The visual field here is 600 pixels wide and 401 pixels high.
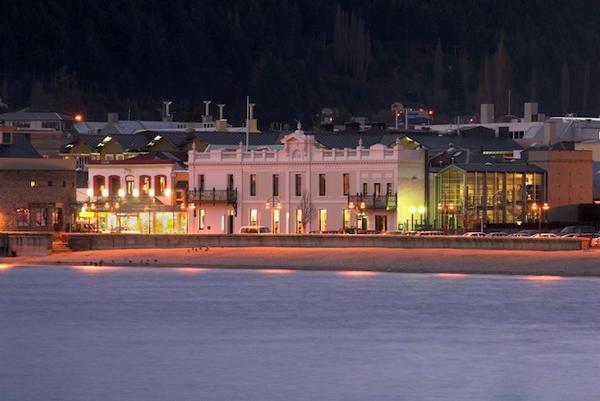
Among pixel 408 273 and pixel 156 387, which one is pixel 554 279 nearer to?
pixel 408 273

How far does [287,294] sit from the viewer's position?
323 ft

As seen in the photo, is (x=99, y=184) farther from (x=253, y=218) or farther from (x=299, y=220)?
(x=299, y=220)

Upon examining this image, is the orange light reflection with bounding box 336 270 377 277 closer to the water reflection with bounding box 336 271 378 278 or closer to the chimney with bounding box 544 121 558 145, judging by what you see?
the water reflection with bounding box 336 271 378 278

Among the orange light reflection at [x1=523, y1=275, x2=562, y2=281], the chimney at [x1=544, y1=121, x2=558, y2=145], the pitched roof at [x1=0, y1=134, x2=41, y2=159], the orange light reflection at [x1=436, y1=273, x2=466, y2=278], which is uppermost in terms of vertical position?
the chimney at [x1=544, y1=121, x2=558, y2=145]

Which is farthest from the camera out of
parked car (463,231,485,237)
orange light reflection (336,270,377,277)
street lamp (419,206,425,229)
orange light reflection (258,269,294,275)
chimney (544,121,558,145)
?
chimney (544,121,558,145)

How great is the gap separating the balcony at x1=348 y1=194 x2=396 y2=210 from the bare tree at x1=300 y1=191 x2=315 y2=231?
11.7 ft

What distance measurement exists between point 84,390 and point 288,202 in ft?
231

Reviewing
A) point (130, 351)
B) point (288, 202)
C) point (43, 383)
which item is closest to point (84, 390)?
→ point (43, 383)

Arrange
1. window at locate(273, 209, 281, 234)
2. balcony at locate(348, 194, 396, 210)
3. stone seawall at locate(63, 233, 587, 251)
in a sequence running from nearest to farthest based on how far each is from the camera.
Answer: stone seawall at locate(63, 233, 587, 251) < balcony at locate(348, 194, 396, 210) < window at locate(273, 209, 281, 234)

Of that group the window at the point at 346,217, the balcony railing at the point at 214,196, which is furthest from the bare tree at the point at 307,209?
the balcony railing at the point at 214,196

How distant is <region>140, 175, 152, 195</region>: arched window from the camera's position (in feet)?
456

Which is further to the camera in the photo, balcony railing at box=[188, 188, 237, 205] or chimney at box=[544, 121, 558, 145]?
chimney at box=[544, 121, 558, 145]

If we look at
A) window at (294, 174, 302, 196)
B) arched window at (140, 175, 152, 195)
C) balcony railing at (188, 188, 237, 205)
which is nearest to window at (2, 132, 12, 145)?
arched window at (140, 175, 152, 195)

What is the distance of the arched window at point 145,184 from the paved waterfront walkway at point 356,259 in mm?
15472
